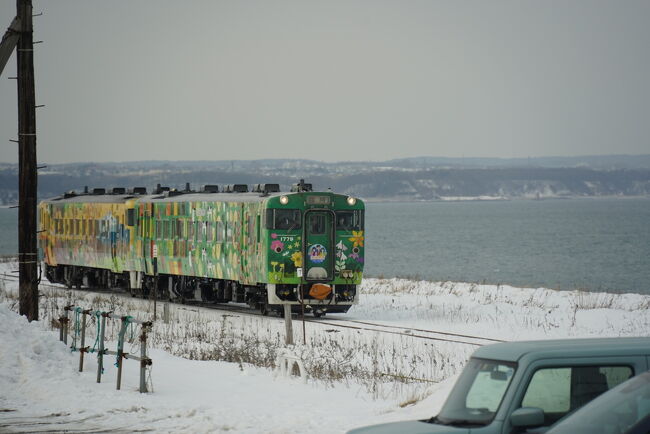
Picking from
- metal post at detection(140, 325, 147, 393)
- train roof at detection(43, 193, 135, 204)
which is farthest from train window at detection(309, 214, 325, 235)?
metal post at detection(140, 325, 147, 393)

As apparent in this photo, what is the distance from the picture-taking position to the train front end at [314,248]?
30219mm

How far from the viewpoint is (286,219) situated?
30406mm

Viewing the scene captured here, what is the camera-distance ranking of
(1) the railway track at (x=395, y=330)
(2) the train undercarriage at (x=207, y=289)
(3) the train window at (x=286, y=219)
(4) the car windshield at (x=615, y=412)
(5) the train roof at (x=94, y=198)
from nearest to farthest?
(4) the car windshield at (x=615, y=412)
(1) the railway track at (x=395, y=330)
(3) the train window at (x=286, y=219)
(2) the train undercarriage at (x=207, y=289)
(5) the train roof at (x=94, y=198)

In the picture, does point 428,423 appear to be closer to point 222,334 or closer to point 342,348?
point 342,348

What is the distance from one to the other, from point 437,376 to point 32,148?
28.1 feet

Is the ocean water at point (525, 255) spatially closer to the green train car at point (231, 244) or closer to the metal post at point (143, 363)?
the green train car at point (231, 244)

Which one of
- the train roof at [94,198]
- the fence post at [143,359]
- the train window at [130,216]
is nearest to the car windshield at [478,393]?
the fence post at [143,359]

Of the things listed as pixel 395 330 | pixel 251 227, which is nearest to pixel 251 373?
pixel 395 330

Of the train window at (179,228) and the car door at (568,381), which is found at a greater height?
the car door at (568,381)

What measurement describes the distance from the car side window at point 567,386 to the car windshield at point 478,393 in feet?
0.68

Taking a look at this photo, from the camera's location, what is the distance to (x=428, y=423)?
8.84 m

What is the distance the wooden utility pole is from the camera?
70.7 feet

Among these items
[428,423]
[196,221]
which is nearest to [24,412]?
[428,423]

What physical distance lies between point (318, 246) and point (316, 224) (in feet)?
1.95
